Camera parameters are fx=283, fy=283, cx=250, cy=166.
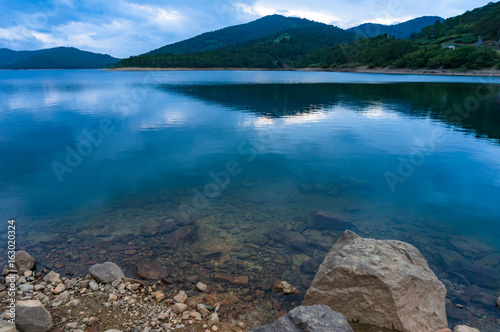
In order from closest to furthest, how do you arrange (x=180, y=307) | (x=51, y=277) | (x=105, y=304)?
(x=180, y=307)
(x=105, y=304)
(x=51, y=277)

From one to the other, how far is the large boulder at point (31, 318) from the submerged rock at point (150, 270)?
277 centimetres

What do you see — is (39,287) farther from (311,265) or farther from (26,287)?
(311,265)

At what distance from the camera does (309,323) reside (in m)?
5.32

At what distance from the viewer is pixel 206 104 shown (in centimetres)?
4972

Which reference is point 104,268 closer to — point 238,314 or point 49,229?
point 238,314

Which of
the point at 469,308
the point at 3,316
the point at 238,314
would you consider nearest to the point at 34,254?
the point at 3,316

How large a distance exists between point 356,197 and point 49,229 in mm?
14695

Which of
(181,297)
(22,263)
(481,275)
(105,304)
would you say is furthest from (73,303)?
(481,275)

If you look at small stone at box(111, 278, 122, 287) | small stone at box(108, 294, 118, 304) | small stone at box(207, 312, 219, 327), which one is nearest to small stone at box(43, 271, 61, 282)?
small stone at box(111, 278, 122, 287)

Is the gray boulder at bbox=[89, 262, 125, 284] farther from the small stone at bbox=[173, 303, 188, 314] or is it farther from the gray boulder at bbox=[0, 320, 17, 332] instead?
the gray boulder at bbox=[0, 320, 17, 332]

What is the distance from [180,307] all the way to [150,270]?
2308 mm

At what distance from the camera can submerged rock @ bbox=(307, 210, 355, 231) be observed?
40.1 ft

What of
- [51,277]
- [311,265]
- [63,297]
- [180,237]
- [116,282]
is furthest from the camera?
[180,237]

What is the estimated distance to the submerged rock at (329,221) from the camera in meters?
12.2
